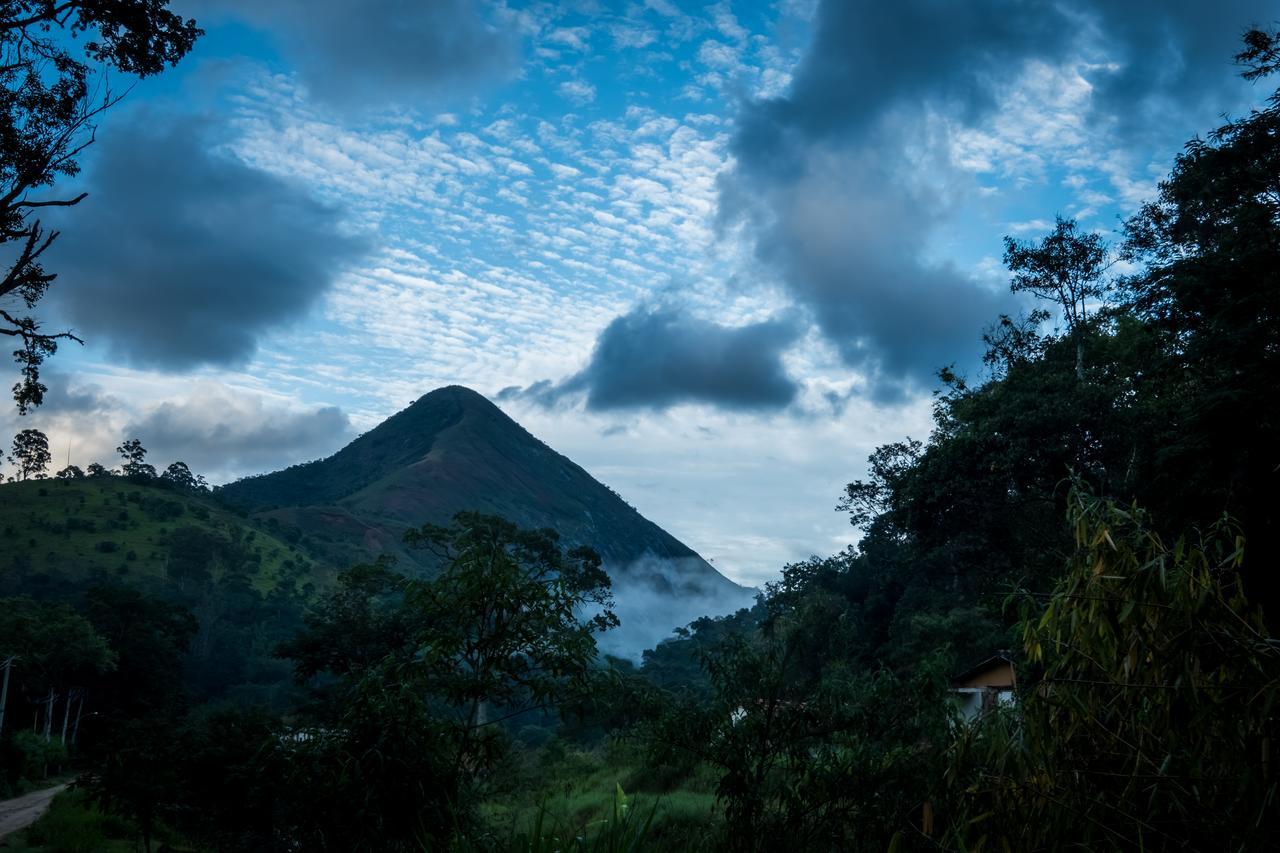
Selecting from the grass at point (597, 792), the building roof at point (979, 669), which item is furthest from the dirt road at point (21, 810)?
the building roof at point (979, 669)

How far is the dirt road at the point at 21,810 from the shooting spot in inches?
655

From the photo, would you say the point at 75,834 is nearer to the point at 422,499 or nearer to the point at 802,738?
the point at 802,738

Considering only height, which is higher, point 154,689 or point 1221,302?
point 1221,302

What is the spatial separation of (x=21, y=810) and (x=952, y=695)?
2244cm

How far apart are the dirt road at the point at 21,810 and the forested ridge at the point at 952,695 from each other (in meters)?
1.02

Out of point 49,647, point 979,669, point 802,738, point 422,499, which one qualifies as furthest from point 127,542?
point 422,499

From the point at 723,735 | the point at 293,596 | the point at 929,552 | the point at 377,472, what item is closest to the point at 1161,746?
the point at 723,735

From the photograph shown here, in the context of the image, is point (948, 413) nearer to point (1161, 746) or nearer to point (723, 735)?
point (723, 735)

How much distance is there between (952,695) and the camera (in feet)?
30.8

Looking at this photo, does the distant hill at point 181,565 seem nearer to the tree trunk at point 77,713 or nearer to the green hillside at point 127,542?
the green hillside at point 127,542

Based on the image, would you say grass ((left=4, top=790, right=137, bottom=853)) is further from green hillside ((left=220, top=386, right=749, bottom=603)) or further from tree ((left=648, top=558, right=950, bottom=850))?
green hillside ((left=220, top=386, right=749, bottom=603))

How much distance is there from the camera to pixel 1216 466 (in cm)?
1377

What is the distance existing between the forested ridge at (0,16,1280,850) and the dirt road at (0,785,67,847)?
1.02 meters

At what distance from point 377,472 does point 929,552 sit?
16916 cm
